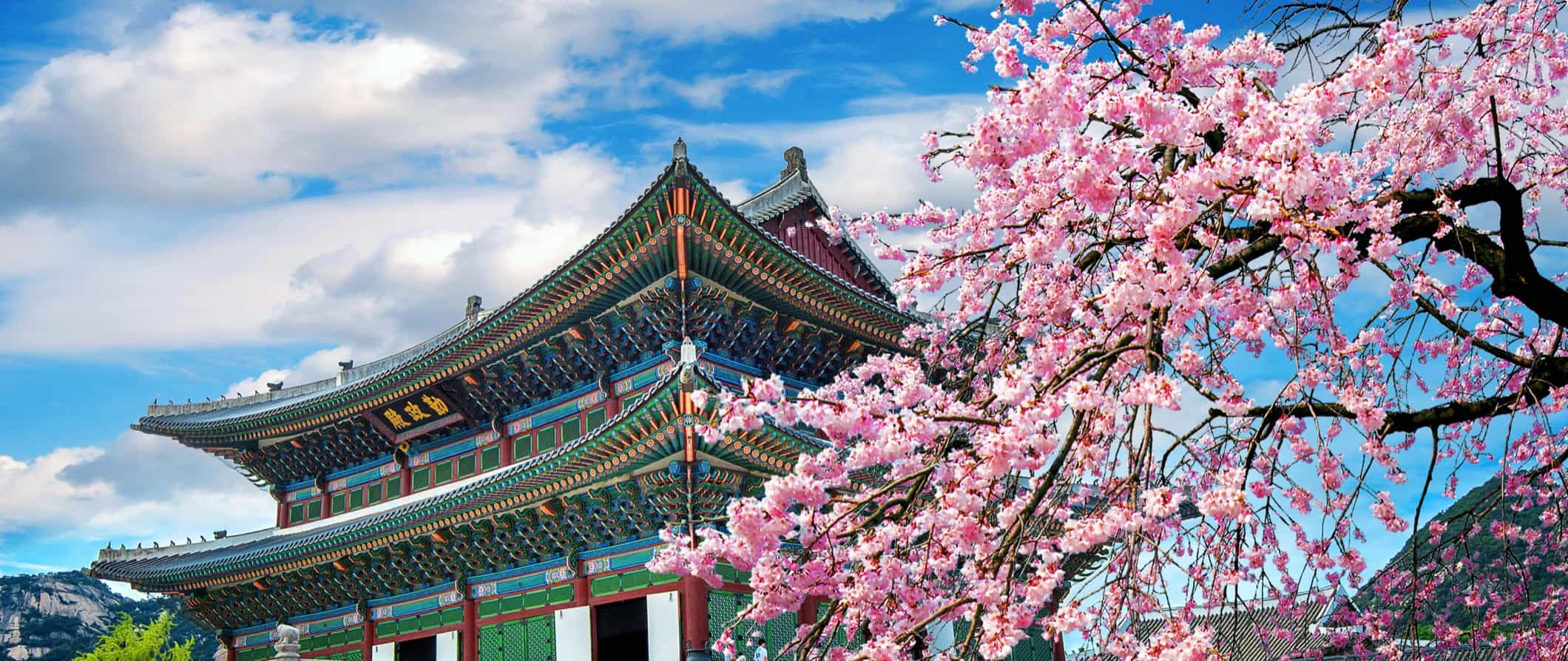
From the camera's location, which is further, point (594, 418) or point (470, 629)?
point (470, 629)

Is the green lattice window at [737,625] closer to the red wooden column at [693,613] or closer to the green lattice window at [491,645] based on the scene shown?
the red wooden column at [693,613]

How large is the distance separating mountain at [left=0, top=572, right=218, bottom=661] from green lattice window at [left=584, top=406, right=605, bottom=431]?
5006 cm

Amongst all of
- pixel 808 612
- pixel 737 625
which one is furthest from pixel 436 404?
pixel 737 625

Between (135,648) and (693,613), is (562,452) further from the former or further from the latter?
(135,648)

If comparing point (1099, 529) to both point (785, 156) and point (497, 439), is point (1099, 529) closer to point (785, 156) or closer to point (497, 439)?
point (497, 439)

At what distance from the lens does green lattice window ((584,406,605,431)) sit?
19766mm

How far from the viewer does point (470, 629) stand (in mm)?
20547

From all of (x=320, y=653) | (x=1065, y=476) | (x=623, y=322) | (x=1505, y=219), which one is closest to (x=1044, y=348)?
(x=1065, y=476)

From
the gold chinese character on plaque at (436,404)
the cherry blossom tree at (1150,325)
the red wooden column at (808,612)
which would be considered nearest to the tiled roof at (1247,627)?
the cherry blossom tree at (1150,325)

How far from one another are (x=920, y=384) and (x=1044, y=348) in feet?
3.77

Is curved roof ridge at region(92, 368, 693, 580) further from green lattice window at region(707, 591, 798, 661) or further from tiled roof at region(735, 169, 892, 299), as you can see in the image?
tiled roof at region(735, 169, 892, 299)

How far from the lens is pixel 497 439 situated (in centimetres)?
2184

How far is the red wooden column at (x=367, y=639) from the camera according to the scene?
22.8 m

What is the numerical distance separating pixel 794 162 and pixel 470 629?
439 inches
